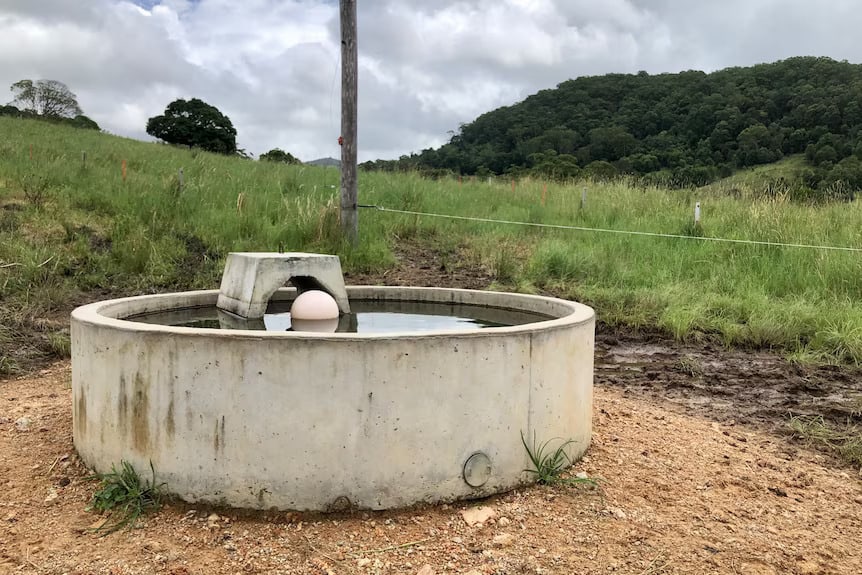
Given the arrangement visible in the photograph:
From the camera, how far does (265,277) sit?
365 cm

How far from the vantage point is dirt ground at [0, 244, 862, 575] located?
2.26 meters

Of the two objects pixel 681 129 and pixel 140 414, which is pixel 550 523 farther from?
pixel 681 129

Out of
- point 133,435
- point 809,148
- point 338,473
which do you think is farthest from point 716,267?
point 809,148

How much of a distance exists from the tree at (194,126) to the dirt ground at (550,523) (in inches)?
1580

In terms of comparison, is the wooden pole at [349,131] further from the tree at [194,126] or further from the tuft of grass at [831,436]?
the tree at [194,126]

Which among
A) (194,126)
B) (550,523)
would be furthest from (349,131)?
(194,126)

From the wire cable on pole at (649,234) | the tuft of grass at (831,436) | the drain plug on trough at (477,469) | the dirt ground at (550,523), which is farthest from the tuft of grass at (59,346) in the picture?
the tuft of grass at (831,436)

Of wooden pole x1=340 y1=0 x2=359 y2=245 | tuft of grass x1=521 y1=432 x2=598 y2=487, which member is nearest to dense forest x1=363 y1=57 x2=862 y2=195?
wooden pole x1=340 y1=0 x2=359 y2=245

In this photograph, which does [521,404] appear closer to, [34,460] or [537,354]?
[537,354]

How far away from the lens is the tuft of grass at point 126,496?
2555 millimetres

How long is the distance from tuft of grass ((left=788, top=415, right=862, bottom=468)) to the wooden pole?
17.1 ft

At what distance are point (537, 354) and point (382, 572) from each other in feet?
3.76

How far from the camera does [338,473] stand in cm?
255

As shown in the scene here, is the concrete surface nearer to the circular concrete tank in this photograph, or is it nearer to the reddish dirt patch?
the circular concrete tank
